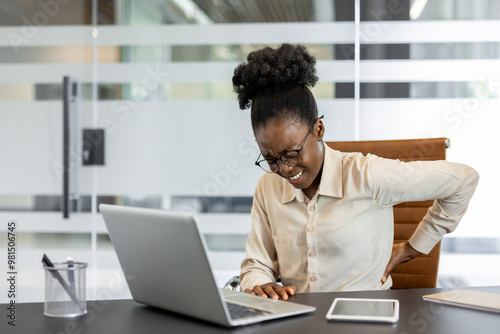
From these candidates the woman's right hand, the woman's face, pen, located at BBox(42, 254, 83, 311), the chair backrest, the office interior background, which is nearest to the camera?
pen, located at BBox(42, 254, 83, 311)

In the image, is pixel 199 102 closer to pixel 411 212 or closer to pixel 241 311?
pixel 411 212

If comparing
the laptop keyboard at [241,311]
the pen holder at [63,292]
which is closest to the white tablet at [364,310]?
the laptop keyboard at [241,311]

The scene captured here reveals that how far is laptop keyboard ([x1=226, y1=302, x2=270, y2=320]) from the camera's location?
3.32 feet

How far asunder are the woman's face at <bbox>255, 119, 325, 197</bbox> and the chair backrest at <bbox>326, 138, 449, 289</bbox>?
428 mm

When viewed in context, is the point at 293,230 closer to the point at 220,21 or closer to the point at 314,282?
the point at 314,282

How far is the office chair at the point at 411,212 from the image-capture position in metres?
1.86

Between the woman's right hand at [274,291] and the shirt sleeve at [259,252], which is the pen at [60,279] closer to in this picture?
the woman's right hand at [274,291]

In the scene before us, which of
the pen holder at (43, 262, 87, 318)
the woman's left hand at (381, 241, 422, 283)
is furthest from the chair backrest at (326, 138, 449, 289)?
the pen holder at (43, 262, 87, 318)

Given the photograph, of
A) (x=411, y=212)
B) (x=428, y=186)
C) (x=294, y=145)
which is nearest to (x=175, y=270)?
(x=294, y=145)

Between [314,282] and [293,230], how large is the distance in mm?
161

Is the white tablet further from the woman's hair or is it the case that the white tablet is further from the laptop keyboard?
the woman's hair

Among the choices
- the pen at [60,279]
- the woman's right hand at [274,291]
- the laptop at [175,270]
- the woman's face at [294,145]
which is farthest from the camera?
the woman's face at [294,145]

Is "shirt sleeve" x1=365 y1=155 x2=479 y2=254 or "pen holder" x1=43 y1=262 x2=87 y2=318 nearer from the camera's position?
"pen holder" x1=43 y1=262 x2=87 y2=318

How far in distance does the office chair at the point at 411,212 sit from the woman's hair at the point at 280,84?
1.52 ft
